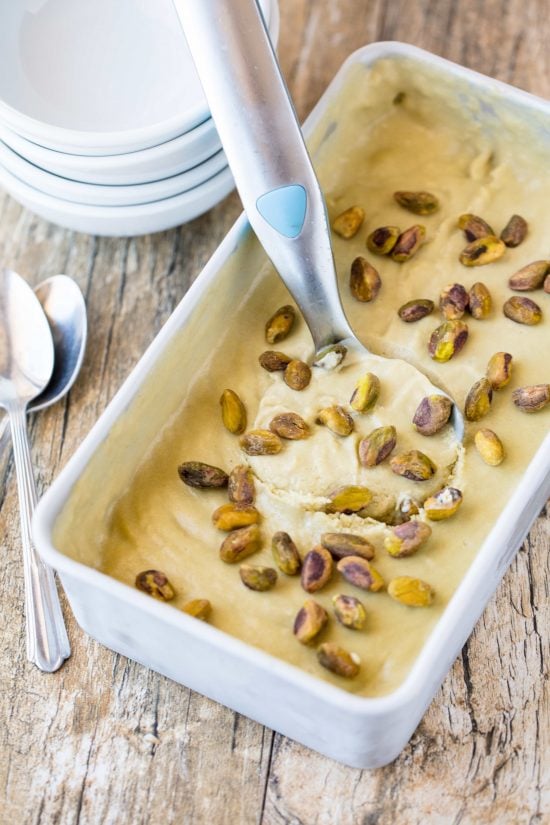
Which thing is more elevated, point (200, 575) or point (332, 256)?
point (332, 256)

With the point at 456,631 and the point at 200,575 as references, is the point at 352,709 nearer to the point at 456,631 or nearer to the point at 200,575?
the point at 456,631

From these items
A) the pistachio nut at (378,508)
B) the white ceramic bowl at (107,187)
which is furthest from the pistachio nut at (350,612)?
the white ceramic bowl at (107,187)

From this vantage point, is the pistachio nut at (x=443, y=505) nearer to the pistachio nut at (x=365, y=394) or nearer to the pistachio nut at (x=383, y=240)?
the pistachio nut at (x=365, y=394)

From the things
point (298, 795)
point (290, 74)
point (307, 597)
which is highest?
point (290, 74)

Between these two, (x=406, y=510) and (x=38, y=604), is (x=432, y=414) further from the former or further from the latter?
(x=38, y=604)

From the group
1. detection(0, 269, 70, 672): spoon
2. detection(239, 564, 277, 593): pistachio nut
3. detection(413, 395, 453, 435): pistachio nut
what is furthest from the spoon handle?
detection(413, 395, 453, 435): pistachio nut

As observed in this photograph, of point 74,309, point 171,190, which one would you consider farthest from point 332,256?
point 74,309

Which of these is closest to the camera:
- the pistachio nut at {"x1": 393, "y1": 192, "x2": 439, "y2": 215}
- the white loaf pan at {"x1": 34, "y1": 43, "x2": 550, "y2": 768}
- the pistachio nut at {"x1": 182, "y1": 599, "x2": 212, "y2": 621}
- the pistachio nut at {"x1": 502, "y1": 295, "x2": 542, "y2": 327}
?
the white loaf pan at {"x1": 34, "y1": 43, "x2": 550, "y2": 768}

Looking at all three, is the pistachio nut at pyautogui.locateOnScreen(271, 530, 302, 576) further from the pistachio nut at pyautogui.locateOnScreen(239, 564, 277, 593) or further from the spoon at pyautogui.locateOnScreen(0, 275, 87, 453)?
the spoon at pyautogui.locateOnScreen(0, 275, 87, 453)

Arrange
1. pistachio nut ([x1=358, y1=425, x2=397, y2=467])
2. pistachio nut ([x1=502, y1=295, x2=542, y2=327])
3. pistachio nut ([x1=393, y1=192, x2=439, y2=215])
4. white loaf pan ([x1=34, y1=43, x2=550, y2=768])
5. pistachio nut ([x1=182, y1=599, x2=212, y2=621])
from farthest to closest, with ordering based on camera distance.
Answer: pistachio nut ([x1=393, y1=192, x2=439, y2=215]), pistachio nut ([x1=502, y1=295, x2=542, y2=327]), pistachio nut ([x1=358, y1=425, x2=397, y2=467]), pistachio nut ([x1=182, y1=599, x2=212, y2=621]), white loaf pan ([x1=34, y1=43, x2=550, y2=768])
